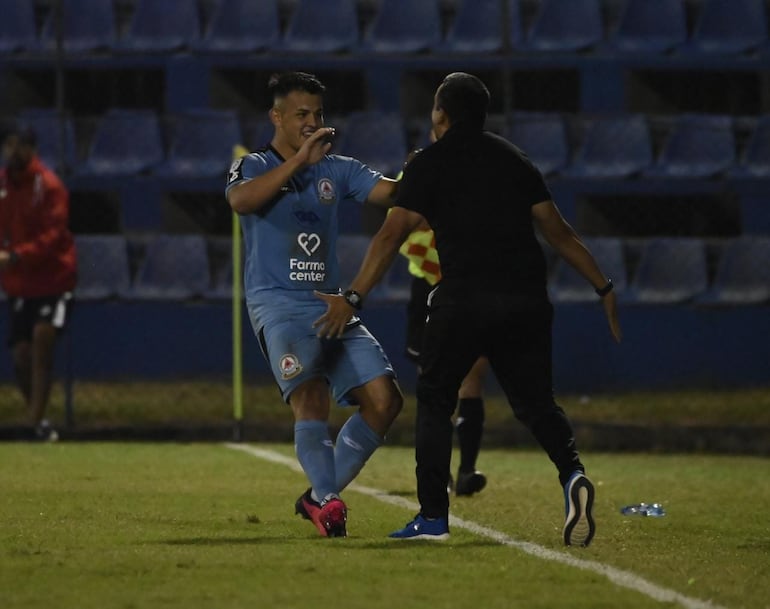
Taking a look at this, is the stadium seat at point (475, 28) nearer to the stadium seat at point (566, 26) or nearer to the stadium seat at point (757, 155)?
the stadium seat at point (566, 26)

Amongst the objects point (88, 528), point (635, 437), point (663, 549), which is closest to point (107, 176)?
point (635, 437)

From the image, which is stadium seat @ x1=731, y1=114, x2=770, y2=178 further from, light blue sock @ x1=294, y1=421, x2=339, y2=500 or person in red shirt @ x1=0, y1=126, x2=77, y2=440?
light blue sock @ x1=294, y1=421, x2=339, y2=500

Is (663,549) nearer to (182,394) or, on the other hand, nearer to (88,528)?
(88,528)

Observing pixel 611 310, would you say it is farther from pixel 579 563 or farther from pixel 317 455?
pixel 317 455

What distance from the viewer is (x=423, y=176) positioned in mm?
7340

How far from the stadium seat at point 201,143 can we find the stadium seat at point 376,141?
121cm

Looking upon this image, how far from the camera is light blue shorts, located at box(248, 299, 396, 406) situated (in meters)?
7.79

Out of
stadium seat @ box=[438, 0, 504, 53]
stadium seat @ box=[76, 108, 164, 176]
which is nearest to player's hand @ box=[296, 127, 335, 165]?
stadium seat @ box=[76, 108, 164, 176]

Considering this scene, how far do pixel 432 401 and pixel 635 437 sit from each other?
7732 mm

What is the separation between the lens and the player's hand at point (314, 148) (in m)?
7.58

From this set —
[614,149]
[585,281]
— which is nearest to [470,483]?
[585,281]

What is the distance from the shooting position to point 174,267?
1858 centimetres

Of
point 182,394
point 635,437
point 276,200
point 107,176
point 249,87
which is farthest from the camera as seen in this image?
point 249,87

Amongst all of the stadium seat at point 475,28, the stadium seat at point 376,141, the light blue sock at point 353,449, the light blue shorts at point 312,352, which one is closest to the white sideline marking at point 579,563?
the light blue sock at point 353,449
